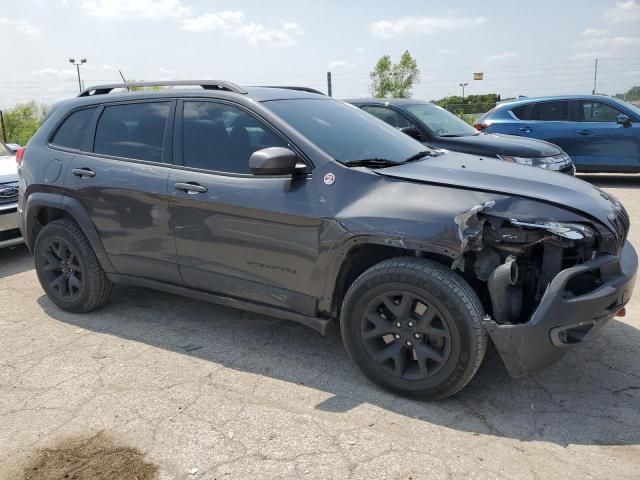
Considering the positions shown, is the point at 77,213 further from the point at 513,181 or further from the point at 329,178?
the point at 513,181

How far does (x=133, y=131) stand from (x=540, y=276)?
115 inches

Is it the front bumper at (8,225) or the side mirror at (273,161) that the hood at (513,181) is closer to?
the side mirror at (273,161)

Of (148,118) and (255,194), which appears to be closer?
(255,194)

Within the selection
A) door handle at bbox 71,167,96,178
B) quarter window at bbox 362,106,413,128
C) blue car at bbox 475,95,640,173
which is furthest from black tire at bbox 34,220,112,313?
blue car at bbox 475,95,640,173

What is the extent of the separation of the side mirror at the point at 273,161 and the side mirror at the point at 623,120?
854 centimetres

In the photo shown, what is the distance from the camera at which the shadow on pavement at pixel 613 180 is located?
10.2 m

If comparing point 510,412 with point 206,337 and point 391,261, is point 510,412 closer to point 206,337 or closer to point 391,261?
point 391,261

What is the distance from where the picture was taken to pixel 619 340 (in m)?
3.77

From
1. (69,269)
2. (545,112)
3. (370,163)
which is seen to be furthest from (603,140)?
(69,269)

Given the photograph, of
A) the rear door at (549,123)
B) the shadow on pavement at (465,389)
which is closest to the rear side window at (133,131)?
the shadow on pavement at (465,389)

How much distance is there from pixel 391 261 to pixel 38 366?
7.95ft

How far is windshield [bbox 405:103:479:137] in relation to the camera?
788cm

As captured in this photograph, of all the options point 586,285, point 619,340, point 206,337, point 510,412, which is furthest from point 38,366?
point 619,340

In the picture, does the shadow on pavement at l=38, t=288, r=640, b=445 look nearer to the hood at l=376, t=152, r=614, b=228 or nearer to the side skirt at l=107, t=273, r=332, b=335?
the side skirt at l=107, t=273, r=332, b=335
